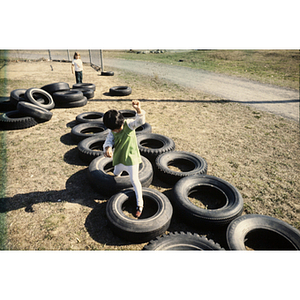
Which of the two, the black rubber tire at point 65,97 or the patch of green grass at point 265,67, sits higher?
the patch of green grass at point 265,67

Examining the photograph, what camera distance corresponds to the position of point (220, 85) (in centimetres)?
1526

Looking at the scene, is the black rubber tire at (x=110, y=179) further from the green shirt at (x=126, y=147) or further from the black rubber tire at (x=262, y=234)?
the black rubber tire at (x=262, y=234)

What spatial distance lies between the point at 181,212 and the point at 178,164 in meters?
2.16

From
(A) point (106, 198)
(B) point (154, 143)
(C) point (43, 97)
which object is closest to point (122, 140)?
(A) point (106, 198)

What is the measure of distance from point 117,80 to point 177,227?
1521cm

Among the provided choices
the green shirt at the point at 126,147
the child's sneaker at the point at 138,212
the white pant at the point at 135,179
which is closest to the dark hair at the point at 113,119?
the green shirt at the point at 126,147

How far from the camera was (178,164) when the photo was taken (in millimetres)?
5785

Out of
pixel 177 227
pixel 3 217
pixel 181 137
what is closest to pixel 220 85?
pixel 181 137

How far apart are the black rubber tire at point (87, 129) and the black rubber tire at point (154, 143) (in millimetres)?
1195

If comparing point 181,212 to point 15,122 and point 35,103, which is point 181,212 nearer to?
point 15,122

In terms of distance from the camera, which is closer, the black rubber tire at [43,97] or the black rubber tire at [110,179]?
the black rubber tire at [110,179]

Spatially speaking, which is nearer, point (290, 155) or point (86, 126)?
point (290, 155)

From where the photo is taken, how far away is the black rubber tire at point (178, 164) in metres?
4.72

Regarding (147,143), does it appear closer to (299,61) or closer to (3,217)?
(3,217)
